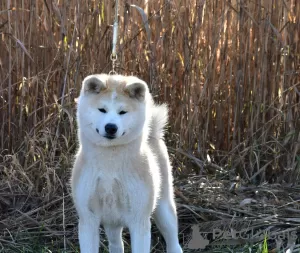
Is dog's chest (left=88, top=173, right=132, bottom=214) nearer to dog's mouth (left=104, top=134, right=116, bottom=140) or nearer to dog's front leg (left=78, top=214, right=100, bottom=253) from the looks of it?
dog's front leg (left=78, top=214, right=100, bottom=253)

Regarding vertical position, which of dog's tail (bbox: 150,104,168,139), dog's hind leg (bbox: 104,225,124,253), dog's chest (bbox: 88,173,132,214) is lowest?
dog's hind leg (bbox: 104,225,124,253)

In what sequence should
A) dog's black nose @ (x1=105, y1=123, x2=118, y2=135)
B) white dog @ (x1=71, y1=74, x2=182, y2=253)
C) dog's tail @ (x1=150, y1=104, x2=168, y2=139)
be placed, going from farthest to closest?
dog's tail @ (x1=150, y1=104, x2=168, y2=139)
white dog @ (x1=71, y1=74, x2=182, y2=253)
dog's black nose @ (x1=105, y1=123, x2=118, y2=135)

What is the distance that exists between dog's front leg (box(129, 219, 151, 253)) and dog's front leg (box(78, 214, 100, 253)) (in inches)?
7.9

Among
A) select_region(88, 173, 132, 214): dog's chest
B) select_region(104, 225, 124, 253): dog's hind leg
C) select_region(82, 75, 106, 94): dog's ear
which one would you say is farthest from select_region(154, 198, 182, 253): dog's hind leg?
select_region(82, 75, 106, 94): dog's ear

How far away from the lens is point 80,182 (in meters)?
3.96

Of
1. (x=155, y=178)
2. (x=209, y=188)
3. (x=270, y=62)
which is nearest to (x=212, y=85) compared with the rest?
(x=270, y=62)

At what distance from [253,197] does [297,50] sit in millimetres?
1261

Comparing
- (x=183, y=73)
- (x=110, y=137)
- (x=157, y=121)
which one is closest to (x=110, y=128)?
(x=110, y=137)

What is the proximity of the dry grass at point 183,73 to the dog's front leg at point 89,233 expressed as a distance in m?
1.46

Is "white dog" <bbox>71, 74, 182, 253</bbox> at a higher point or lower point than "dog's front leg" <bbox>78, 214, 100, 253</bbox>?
higher

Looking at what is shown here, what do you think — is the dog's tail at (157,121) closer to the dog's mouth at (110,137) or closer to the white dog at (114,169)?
the white dog at (114,169)

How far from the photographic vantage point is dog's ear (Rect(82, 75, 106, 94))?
154 inches

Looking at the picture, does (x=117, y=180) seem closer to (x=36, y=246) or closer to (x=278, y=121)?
(x=36, y=246)

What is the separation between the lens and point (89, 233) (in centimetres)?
394
